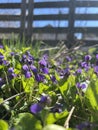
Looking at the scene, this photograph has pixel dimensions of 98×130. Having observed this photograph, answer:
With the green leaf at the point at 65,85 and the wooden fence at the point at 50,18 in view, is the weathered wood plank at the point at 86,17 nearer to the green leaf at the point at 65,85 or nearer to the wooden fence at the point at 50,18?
the wooden fence at the point at 50,18

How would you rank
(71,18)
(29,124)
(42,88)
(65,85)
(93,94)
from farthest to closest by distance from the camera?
(71,18)
(42,88)
(65,85)
(93,94)
(29,124)

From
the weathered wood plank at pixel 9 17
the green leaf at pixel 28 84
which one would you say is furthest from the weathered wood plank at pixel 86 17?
the green leaf at pixel 28 84

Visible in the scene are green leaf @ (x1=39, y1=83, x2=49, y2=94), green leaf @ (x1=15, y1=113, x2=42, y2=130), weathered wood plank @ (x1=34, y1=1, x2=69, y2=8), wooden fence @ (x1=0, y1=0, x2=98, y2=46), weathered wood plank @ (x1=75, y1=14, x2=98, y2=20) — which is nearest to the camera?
green leaf @ (x1=15, y1=113, x2=42, y2=130)

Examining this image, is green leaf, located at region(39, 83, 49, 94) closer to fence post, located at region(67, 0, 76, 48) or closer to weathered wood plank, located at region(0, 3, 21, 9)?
fence post, located at region(67, 0, 76, 48)

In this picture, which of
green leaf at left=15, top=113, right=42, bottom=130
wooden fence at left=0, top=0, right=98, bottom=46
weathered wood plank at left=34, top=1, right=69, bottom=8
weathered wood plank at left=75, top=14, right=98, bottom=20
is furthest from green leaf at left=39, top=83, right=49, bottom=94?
weathered wood plank at left=34, top=1, right=69, bottom=8

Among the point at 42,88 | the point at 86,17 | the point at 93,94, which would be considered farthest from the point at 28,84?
the point at 86,17

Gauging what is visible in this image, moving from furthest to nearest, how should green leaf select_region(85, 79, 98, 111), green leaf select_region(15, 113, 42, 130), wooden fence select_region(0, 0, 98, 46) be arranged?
wooden fence select_region(0, 0, 98, 46), green leaf select_region(85, 79, 98, 111), green leaf select_region(15, 113, 42, 130)

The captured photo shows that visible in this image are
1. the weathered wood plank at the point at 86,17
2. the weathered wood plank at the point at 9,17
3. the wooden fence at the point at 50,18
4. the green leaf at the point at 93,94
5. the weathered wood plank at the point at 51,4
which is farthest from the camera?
the weathered wood plank at the point at 51,4

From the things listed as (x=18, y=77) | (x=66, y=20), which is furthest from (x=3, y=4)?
(x=18, y=77)

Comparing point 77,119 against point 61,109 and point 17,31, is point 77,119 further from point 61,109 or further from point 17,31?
point 17,31

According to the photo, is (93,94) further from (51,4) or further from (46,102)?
(51,4)

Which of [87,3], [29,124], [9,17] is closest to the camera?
[29,124]
